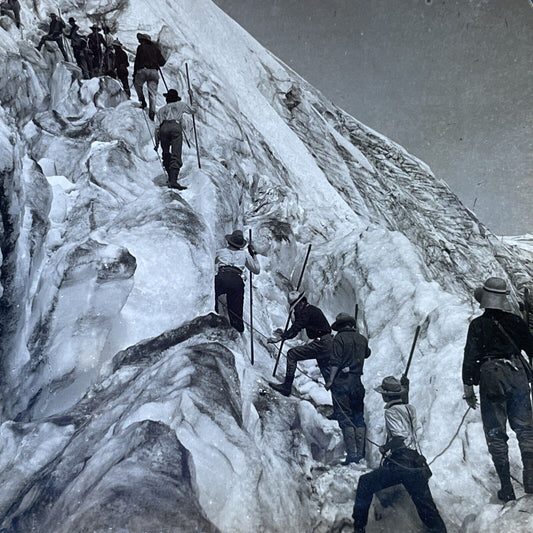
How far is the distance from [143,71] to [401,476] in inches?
381

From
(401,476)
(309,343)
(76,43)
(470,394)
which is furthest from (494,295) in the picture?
(76,43)

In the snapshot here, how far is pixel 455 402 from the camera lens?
5.00 metres

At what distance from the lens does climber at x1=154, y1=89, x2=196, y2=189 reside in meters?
7.96

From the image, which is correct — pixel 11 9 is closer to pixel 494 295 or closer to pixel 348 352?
pixel 348 352

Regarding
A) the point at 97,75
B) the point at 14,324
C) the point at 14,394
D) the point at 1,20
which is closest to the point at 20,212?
the point at 14,324

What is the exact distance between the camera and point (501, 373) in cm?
382

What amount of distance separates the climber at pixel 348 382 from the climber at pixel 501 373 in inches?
47.5

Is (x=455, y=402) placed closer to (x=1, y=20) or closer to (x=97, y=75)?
(x=97, y=75)

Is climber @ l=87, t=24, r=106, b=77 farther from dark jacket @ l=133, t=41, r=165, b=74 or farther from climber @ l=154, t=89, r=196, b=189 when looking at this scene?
climber @ l=154, t=89, r=196, b=189

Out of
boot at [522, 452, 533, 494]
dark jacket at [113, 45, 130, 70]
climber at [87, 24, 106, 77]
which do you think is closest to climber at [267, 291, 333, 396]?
boot at [522, 452, 533, 494]

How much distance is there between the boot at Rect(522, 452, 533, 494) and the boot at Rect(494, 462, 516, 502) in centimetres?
20

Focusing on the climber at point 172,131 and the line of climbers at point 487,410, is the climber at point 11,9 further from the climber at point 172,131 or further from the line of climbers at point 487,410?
the line of climbers at point 487,410

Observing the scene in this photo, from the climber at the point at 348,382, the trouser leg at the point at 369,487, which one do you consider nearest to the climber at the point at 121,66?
the climber at the point at 348,382

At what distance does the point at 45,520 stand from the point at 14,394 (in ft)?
6.26
